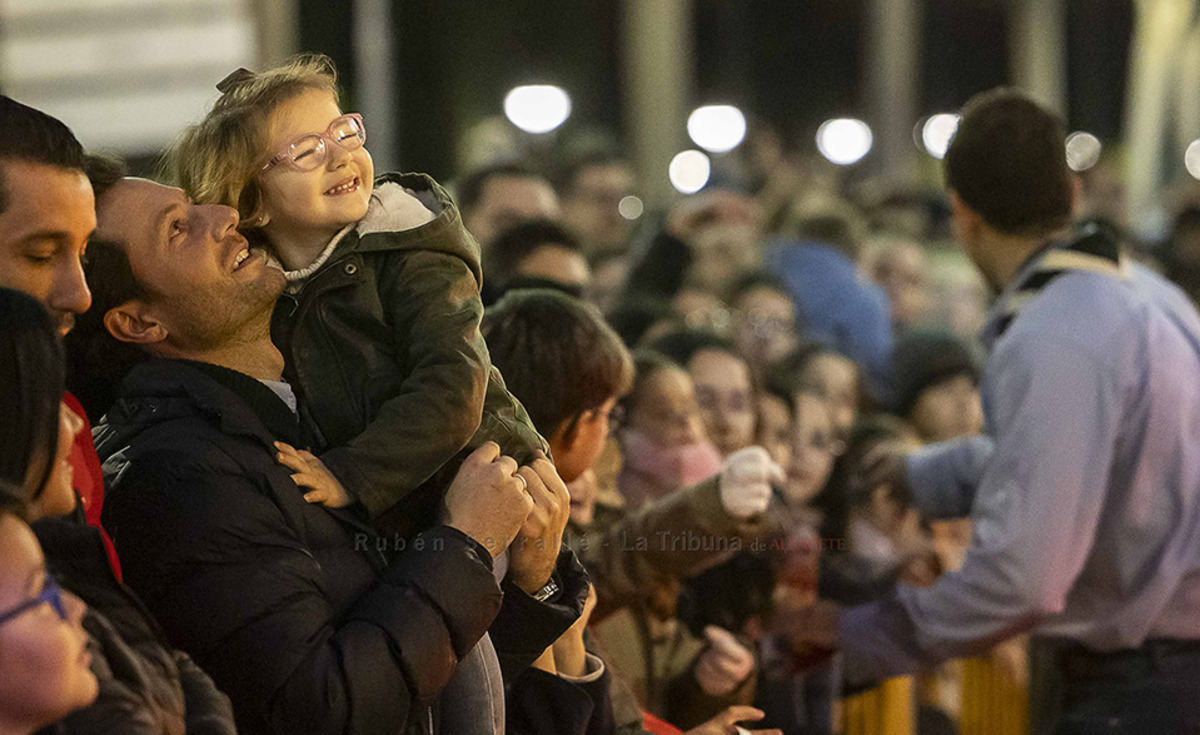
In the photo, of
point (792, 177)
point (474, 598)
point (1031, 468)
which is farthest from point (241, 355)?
point (792, 177)

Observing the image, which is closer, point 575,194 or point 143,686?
point 143,686

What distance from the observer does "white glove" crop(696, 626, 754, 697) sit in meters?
2.67

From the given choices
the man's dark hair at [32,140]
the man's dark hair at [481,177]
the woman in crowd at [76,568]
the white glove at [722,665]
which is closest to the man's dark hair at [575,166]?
the man's dark hair at [481,177]

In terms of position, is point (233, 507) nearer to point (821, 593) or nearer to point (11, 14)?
point (821, 593)

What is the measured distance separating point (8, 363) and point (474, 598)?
608mm

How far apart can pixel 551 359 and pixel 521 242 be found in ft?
4.95

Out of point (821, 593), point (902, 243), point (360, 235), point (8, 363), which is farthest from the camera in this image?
point (902, 243)

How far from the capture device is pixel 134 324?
1700 mm

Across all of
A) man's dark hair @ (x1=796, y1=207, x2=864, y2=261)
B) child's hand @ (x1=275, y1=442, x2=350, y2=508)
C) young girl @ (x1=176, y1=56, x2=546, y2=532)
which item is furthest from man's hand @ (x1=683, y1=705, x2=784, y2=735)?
man's dark hair @ (x1=796, y1=207, x2=864, y2=261)

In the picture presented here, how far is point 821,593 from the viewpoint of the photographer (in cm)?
334

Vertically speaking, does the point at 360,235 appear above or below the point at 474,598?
above

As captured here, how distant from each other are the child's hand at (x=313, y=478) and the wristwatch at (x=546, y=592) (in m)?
0.33

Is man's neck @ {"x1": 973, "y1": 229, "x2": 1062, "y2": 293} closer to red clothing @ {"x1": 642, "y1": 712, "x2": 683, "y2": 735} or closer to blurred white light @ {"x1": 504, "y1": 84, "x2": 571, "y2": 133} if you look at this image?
red clothing @ {"x1": 642, "y1": 712, "x2": 683, "y2": 735}

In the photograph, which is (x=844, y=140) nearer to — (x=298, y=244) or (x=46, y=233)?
(x=298, y=244)
